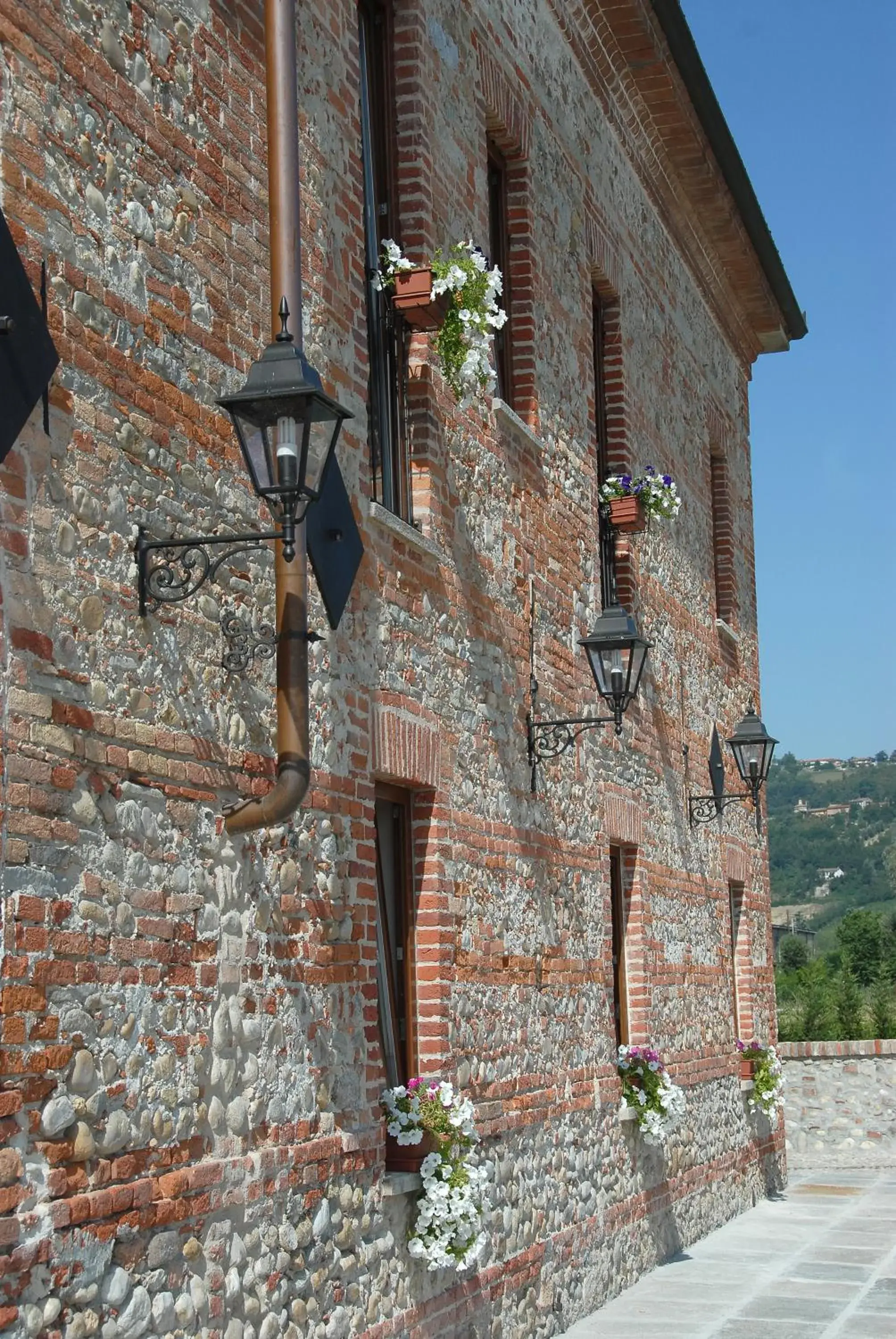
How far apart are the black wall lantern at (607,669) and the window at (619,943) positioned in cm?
178

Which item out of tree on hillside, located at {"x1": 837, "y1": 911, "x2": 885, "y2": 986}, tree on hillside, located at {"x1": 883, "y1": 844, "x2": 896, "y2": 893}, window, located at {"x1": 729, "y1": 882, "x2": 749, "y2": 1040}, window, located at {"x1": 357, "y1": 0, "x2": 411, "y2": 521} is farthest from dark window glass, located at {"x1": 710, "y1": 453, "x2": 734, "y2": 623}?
tree on hillside, located at {"x1": 883, "y1": 844, "x2": 896, "y2": 893}

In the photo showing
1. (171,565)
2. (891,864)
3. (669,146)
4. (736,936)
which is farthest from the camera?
(891,864)

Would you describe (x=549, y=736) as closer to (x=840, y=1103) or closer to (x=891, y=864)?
(x=840, y=1103)

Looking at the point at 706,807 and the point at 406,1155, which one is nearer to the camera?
the point at 406,1155

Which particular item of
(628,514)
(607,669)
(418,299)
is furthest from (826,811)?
(418,299)

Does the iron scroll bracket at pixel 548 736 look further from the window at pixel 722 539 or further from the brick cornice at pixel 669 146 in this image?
the window at pixel 722 539

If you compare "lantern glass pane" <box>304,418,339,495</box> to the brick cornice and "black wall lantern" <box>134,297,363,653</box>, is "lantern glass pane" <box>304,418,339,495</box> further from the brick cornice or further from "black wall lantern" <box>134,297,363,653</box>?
the brick cornice

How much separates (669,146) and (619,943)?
618cm

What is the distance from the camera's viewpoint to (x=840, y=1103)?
→ 746 inches

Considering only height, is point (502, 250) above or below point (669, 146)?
below

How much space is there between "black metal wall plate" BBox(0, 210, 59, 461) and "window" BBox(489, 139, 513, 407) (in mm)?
4999

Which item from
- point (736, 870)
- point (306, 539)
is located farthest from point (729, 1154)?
point (306, 539)

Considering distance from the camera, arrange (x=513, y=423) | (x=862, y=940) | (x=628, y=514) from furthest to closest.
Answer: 1. (x=862, y=940)
2. (x=628, y=514)
3. (x=513, y=423)

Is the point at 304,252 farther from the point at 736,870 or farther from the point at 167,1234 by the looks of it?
the point at 736,870
